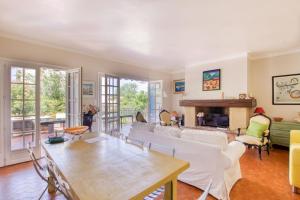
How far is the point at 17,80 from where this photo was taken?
3176 millimetres

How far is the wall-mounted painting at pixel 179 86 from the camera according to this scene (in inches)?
258

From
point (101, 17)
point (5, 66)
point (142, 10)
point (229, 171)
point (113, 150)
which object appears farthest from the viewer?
point (5, 66)

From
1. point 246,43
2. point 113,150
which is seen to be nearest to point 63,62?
point 113,150

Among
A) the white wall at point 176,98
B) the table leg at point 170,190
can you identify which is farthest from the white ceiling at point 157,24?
the white wall at point 176,98

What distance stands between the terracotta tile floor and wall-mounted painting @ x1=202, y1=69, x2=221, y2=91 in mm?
2504

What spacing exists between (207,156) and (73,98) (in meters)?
3.28

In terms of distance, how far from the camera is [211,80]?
5160mm

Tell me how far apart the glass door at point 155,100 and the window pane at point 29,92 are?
13.0ft

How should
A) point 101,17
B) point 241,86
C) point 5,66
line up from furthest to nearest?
point 241,86
point 5,66
point 101,17

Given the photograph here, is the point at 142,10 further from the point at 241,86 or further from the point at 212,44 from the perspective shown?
the point at 241,86

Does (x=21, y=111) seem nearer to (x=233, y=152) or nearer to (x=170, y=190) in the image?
(x=170, y=190)

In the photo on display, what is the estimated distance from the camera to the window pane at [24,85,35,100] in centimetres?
328

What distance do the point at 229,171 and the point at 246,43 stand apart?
2.91 m

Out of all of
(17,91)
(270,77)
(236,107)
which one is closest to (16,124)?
(17,91)
